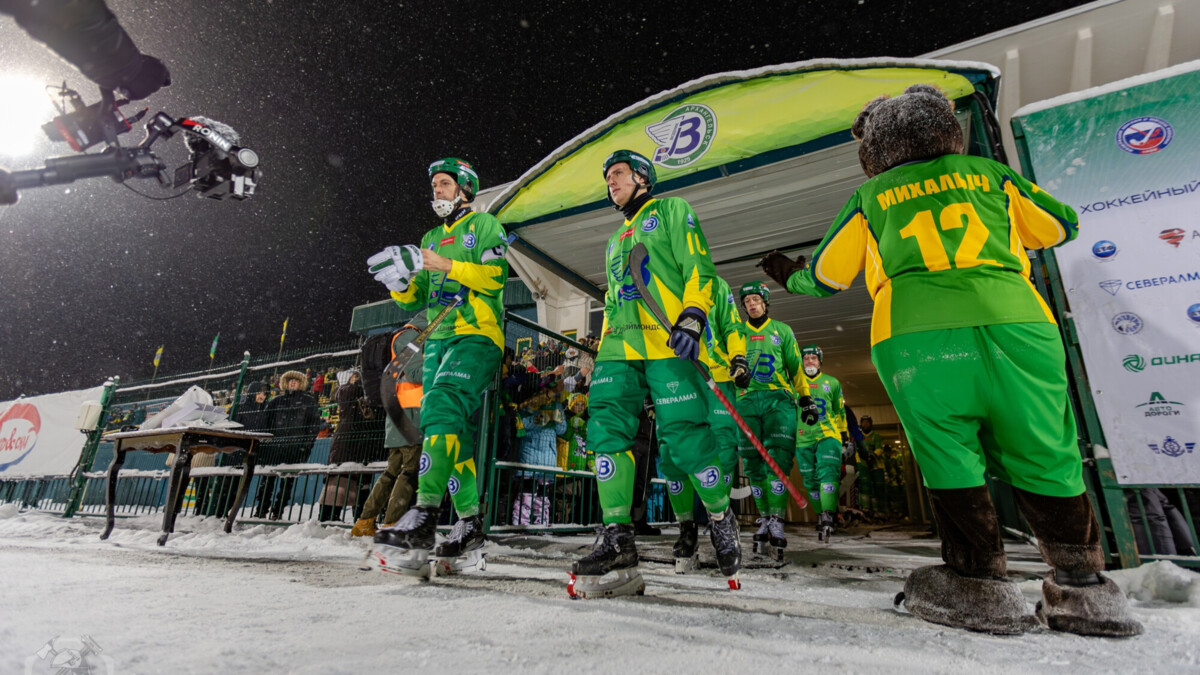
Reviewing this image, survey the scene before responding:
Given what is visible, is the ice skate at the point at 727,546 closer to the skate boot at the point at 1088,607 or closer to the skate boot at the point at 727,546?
the skate boot at the point at 727,546

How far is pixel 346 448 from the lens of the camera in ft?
17.6

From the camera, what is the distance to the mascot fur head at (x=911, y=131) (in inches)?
77.9

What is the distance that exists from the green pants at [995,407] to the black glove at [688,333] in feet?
2.87

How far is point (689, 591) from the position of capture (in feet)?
7.63

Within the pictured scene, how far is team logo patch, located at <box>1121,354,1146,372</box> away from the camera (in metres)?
2.72

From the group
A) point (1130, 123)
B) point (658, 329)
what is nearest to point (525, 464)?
point (658, 329)

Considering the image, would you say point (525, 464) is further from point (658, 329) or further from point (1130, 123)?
point (1130, 123)

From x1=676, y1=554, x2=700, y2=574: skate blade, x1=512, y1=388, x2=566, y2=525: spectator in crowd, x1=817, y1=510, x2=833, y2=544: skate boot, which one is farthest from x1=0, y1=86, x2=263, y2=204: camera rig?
x1=817, y1=510, x2=833, y2=544: skate boot

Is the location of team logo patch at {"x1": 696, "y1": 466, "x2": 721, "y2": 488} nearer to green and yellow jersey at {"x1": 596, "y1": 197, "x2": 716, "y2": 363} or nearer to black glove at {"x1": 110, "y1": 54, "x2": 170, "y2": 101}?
green and yellow jersey at {"x1": 596, "y1": 197, "x2": 716, "y2": 363}

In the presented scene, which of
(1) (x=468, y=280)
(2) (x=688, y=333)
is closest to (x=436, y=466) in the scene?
(1) (x=468, y=280)

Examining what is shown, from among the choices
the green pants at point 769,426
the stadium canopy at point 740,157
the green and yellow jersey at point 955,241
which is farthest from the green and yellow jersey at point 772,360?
the green and yellow jersey at point 955,241

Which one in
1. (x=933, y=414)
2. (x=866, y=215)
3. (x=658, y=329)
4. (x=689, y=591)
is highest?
(x=866, y=215)

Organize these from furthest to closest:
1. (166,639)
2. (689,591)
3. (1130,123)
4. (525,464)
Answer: (525,464) < (1130,123) < (689,591) < (166,639)

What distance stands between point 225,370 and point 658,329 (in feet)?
23.2
